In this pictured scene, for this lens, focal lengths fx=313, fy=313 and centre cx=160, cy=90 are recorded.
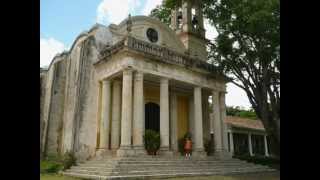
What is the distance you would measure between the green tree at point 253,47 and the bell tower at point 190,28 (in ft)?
22.0

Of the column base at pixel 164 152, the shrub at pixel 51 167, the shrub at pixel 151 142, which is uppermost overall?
the shrub at pixel 151 142

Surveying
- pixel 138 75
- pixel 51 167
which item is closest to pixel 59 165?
pixel 51 167

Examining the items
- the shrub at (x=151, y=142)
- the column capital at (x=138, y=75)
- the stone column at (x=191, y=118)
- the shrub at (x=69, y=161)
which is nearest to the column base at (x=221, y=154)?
the stone column at (x=191, y=118)

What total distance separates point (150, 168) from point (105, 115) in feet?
17.2

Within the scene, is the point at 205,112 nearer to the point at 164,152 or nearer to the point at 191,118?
the point at 191,118

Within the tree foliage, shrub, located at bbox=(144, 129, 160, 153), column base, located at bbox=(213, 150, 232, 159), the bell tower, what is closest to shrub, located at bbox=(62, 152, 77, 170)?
shrub, located at bbox=(144, 129, 160, 153)

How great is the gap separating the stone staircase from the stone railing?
5.66 metres

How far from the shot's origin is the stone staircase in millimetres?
Answer: 12500

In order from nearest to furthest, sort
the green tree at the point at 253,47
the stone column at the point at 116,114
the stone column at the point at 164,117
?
the green tree at the point at 253,47, the stone column at the point at 164,117, the stone column at the point at 116,114

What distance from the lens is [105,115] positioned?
694 inches

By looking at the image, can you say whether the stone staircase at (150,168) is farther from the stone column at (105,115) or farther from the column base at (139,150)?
the stone column at (105,115)

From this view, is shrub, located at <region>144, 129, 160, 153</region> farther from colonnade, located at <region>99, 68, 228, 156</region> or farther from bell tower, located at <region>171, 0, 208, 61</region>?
bell tower, located at <region>171, 0, 208, 61</region>

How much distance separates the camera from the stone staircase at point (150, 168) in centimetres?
1250
